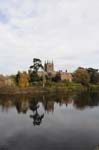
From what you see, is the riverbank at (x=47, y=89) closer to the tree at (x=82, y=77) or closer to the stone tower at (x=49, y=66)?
the tree at (x=82, y=77)

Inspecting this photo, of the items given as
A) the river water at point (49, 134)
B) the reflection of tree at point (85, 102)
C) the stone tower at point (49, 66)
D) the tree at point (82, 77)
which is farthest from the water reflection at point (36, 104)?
the stone tower at point (49, 66)

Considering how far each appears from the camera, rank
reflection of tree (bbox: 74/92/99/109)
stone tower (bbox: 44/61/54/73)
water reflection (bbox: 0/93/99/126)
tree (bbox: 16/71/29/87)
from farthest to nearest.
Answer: stone tower (bbox: 44/61/54/73)
tree (bbox: 16/71/29/87)
reflection of tree (bbox: 74/92/99/109)
water reflection (bbox: 0/93/99/126)

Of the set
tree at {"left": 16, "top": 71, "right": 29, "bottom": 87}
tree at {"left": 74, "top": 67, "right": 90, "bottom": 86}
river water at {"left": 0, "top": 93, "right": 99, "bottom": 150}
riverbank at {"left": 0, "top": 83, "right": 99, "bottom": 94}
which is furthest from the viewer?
tree at {"left": 74, "top": 67, "right": 90, "bottom": 86}

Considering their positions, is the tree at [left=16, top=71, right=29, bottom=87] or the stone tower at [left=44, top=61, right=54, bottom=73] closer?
the tree at [left=16, top=71, right=29, bottom=87]

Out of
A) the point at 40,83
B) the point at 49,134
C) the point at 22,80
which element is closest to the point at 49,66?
the point at 40,83

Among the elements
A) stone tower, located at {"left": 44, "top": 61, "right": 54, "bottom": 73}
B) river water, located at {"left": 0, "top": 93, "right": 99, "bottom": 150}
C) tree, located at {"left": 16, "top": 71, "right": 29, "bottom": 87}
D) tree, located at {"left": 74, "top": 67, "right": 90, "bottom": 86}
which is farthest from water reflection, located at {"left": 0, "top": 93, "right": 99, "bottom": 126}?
stone tower, located at {"left": 44, "top": 61, "right": 54, "bottom": 73}

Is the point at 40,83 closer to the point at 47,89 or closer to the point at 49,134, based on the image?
the point at 47,89

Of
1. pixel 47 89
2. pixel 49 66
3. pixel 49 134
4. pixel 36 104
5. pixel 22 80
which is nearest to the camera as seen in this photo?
pixel 49 134

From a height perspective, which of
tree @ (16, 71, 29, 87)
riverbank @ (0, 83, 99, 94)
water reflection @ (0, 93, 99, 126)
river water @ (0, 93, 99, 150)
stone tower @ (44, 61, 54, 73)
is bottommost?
river water @ (0, 93, 99, 150)

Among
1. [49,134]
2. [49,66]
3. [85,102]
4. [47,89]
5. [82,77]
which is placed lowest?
[49,134]

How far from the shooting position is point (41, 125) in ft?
115

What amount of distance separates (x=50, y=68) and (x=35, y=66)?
6639cm

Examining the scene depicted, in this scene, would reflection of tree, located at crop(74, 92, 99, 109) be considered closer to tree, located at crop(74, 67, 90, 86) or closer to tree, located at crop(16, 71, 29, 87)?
tree, located at crop(16, 71, 29, 87)

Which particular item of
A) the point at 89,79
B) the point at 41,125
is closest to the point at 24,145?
the point at 41,125
